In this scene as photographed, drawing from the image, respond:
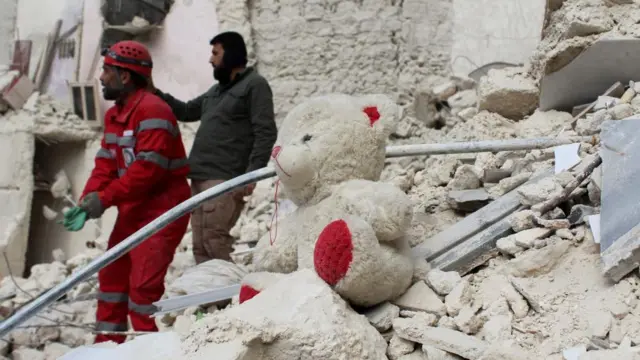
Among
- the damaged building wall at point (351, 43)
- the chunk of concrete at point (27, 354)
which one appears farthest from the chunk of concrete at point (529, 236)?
the damaged building wall at point (351, 43)

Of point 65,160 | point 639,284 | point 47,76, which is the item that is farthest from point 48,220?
point 639,284

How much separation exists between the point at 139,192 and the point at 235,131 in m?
0.78

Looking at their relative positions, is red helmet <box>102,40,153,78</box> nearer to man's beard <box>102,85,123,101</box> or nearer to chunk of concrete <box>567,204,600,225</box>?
man's beard <box>102,85,123,101</box>

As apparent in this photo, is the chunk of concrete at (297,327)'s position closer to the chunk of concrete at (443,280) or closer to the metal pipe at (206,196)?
the chunk of concrete at (443,280)

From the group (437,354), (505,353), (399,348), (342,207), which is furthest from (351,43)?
(505,353)

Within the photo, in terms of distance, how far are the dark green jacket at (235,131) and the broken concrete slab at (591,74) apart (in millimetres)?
1557

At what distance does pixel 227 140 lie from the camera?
13.2 ft

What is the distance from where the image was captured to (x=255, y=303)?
2.02m

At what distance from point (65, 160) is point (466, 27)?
4.13 meters

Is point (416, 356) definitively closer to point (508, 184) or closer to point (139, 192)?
point (508, 184)

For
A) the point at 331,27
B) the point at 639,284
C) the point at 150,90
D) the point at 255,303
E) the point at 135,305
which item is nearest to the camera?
the point at 639,284

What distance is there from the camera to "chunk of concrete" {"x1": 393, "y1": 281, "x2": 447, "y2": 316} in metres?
2.07

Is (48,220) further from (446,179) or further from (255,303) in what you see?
(255,303)

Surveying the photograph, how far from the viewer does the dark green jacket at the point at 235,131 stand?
398 cm
